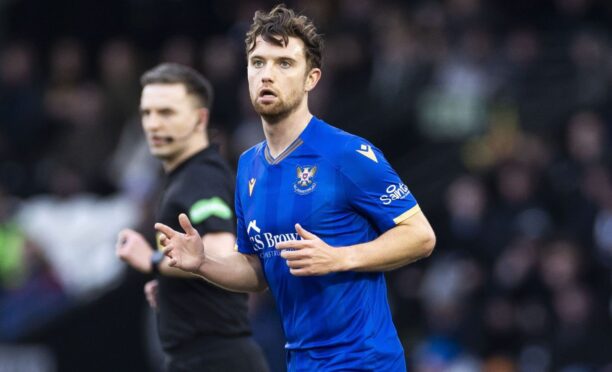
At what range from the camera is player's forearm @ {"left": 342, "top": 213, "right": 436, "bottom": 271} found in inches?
226

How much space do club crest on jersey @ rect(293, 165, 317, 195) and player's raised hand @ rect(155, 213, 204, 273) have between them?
0.50 metres

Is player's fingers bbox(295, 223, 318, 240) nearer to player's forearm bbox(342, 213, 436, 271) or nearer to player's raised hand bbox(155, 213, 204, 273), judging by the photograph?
player's forearm bbox(342, 213, 436, 271)

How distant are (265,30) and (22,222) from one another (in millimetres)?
9919

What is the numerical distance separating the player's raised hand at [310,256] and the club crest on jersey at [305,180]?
348 mm

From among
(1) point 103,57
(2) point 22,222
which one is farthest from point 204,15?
Result: (2) point 22,222

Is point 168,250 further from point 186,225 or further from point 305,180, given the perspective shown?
point 305,180

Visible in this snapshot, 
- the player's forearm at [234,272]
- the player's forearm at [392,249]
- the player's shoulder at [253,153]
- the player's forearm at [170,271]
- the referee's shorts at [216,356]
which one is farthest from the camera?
the referee's shorts at [216,356]

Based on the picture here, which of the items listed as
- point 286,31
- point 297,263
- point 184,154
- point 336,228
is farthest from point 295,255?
point 184,154

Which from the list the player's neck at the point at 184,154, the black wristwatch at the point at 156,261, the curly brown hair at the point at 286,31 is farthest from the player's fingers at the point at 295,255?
the player's neck at the point at 184,154

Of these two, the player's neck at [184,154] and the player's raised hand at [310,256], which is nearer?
the player's raised hand at [310,256]

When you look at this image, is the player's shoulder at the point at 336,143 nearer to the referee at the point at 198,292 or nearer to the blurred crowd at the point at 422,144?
the referee at the point at 198,292

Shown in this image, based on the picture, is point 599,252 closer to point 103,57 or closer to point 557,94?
point 557,94

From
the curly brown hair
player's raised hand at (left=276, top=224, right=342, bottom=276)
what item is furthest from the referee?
player's raised hand at (left=276, top=224, right=342, bottom=276)

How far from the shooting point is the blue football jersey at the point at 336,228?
5.90m
